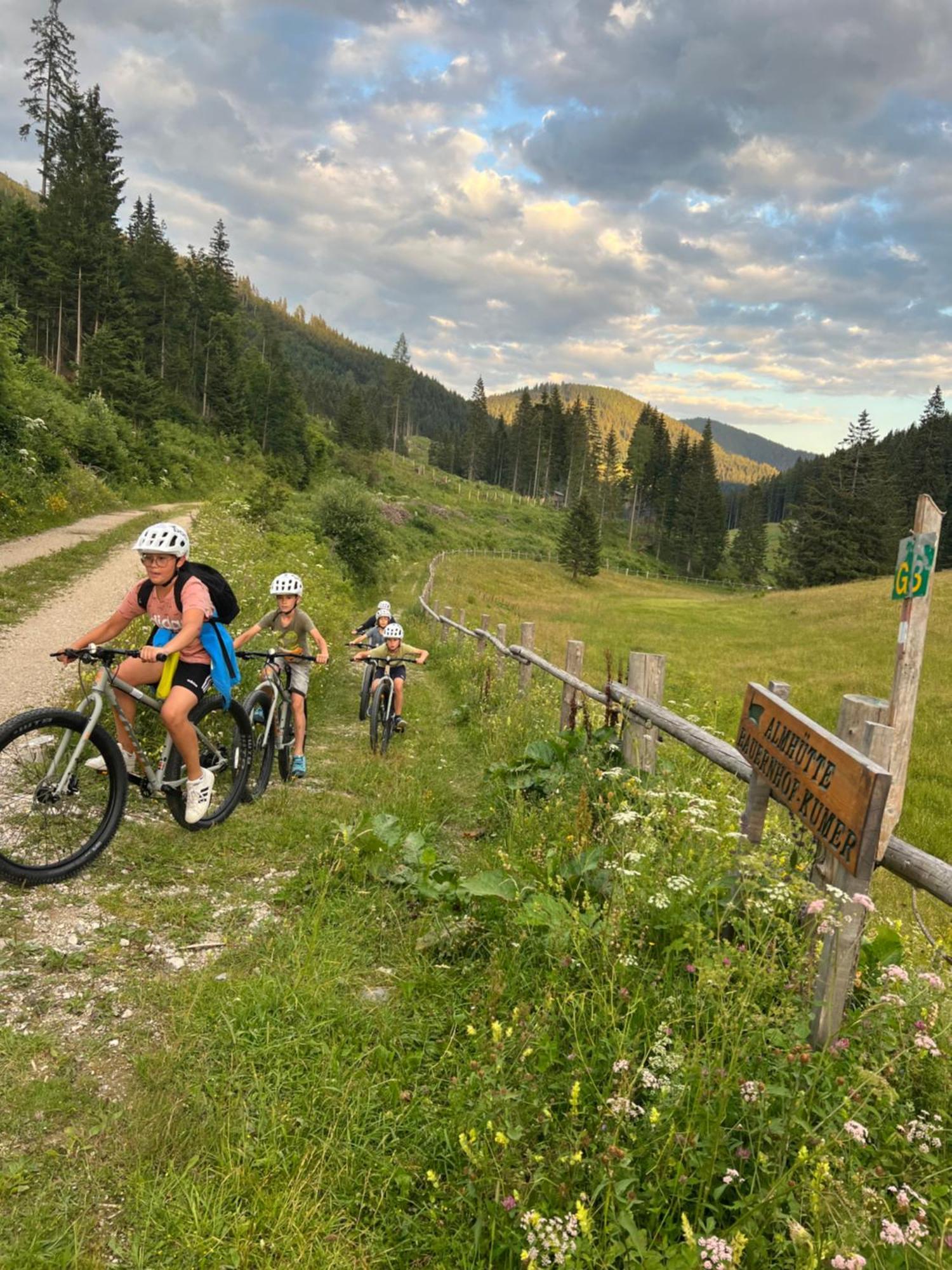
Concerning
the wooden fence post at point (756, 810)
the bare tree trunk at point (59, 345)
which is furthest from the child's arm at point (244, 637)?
the bare tree trunk at point (59, 345)

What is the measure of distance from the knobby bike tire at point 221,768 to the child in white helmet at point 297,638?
3.04ft

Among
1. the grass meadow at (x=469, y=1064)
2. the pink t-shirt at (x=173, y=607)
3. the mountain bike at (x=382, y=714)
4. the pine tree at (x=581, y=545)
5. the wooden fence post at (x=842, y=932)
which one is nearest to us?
the grass meadow at (x=469, y=1064)

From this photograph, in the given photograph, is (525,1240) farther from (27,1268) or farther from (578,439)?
(578,439)

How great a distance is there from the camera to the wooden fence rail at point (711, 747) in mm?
2656

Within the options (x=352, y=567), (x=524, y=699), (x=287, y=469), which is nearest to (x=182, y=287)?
(x=287, y=469)

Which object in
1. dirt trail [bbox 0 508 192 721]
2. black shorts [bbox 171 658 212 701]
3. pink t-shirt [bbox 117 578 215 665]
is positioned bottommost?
dirt trail [bbox 0 508 192 721]

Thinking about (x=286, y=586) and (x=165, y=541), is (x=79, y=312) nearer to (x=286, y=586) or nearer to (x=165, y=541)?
(x=286, y=586)

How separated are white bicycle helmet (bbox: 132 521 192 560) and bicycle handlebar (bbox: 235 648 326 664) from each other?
1303 mm

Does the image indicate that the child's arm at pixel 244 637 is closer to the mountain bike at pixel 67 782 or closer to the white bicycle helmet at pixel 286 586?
the white bicycle helmet at pixel 286 586

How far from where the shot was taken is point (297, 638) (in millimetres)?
7562

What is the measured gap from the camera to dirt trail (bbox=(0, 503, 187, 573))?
1450cm

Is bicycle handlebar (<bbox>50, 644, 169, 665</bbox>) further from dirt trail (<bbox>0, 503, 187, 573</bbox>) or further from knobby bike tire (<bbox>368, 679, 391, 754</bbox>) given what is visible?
dirt trail (<bbox>0, 503, 187, 573</bbox>)

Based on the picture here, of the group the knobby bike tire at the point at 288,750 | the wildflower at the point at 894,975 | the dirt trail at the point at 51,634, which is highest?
the wildflower at the point at 894,975

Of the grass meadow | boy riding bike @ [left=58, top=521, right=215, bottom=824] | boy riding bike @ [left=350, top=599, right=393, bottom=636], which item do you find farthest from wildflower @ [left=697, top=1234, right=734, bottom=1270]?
boy riding bike @ [left=350, top=599, right=393, bottom=636]
